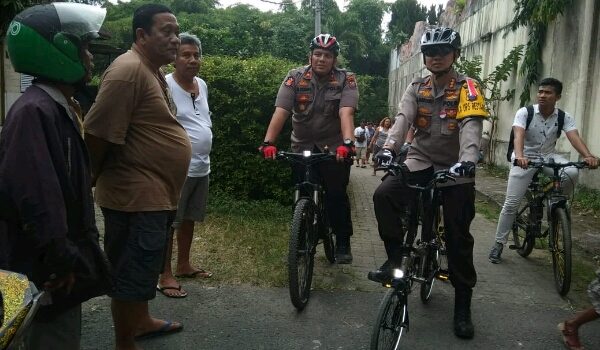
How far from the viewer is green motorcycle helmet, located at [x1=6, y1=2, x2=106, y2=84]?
2.20 meters

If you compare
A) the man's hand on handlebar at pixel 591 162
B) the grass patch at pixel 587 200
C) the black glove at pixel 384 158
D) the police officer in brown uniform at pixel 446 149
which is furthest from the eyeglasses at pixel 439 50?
the grass patch at pixel 587 200

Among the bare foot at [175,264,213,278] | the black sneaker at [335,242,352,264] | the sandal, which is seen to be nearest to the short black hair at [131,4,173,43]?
the bare foot at [175,264,213,278]

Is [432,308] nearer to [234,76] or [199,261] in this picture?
[199,261]

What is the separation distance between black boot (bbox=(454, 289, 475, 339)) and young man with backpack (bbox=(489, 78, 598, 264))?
2.00 m

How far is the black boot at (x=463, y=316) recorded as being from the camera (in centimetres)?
389

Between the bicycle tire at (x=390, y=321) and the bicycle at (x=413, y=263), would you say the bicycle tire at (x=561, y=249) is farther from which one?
the bicycle tire at (x=390, y=321)

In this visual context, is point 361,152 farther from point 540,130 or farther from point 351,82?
point 351,82

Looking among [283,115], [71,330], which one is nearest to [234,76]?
[283,115]

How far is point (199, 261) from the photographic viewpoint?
5.34 m

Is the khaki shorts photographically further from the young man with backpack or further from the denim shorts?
the denim shorts

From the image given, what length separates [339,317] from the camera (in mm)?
4160

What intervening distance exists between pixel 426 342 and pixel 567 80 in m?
8.53

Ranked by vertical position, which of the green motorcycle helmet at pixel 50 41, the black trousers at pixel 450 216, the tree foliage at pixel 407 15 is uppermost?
the tree foliage at pixel 407 15

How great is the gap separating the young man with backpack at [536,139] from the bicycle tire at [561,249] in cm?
46
